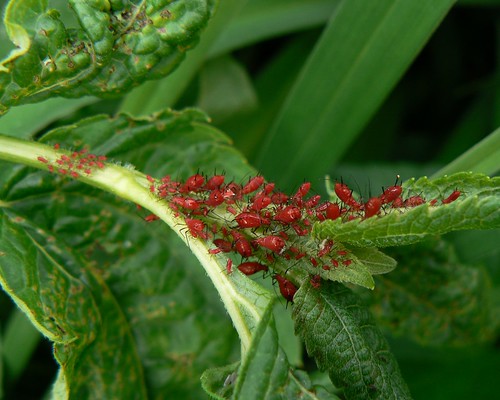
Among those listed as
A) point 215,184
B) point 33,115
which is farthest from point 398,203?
point 33,115

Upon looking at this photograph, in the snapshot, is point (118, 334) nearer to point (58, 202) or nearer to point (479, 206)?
point (58, 202)

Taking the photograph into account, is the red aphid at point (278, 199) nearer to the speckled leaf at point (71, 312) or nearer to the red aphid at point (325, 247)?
the red aphid at point (325, 247)

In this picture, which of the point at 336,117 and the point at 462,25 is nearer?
the point at 336,117

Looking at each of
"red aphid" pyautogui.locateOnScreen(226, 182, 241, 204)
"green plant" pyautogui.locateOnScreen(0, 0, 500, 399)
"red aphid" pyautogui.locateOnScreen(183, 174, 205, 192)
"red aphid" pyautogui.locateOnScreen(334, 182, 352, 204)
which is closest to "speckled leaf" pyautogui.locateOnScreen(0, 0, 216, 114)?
"green plant" pyautogui.locateOnScreen(0, 0, 500, 399)

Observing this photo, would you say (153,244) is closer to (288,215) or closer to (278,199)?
(278,199)

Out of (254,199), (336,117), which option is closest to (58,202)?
(254,199)

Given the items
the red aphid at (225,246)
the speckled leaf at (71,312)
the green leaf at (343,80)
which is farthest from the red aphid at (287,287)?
the green leaf at (343,80)

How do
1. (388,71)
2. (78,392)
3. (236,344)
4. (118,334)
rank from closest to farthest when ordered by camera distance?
(78,392) < (118,334) < (236,344) < (388,71)
